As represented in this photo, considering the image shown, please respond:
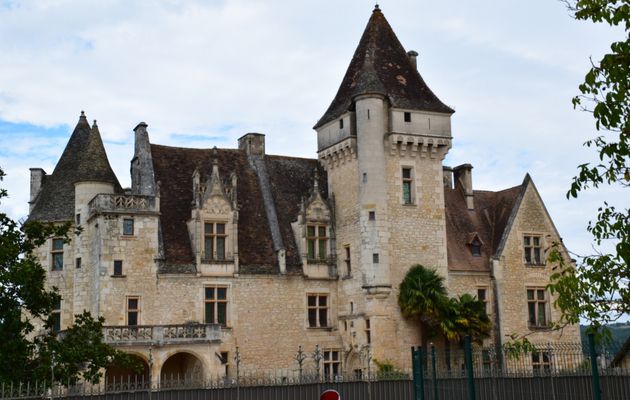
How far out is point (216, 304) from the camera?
3064 centimetres

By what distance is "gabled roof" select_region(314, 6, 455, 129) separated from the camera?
3297 centimetres

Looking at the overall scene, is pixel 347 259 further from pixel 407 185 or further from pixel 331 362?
pixel 331 362

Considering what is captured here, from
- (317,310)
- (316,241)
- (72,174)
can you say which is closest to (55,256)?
(72,174)

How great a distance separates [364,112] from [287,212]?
16.9 feet

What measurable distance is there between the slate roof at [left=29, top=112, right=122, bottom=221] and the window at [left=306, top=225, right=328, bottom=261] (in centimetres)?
757

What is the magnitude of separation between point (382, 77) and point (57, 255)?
567 inches

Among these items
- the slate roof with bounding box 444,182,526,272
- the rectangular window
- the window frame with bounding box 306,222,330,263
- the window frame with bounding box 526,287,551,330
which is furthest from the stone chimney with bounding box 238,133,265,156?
the window frame with bounding box 526,287,551,330

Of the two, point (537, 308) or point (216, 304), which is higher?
point (216, 304)

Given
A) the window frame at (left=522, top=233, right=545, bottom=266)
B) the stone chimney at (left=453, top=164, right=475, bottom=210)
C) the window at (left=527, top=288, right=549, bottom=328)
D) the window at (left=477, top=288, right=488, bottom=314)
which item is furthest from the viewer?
the stone chimney at (left=453, top=164, right=475, bottom=210)

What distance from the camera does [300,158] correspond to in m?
36.3

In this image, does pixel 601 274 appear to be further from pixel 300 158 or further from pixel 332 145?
pixel 300 158

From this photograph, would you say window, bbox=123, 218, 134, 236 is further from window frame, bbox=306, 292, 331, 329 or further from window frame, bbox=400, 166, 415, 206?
window frame, bbox=400, 166, 415, 206

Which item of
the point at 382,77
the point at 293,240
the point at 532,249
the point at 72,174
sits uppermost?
the point at 382,77

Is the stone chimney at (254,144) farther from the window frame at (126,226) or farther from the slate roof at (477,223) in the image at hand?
the slate roof at (477,223)
